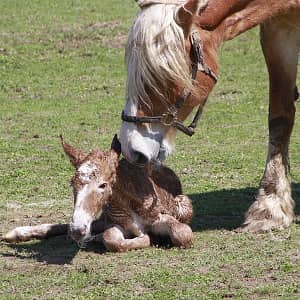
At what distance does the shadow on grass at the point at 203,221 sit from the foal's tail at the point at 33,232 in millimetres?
43

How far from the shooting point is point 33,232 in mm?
6668

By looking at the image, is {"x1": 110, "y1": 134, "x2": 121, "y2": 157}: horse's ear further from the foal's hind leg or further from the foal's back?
the foal's hind leg

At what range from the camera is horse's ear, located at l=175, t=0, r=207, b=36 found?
595cm

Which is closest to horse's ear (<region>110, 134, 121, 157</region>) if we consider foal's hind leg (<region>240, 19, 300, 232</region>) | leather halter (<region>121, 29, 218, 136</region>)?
leather halter (<region>121, 29, 218, 136</region>)

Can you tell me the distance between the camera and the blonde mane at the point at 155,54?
19.3ft

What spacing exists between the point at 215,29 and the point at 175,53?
1.60 feet

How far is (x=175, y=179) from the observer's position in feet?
22.1

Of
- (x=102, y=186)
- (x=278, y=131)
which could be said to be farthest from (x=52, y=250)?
(x=278, y=131)

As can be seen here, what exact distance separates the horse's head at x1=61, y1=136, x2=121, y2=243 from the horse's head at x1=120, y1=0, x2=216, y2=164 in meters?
Answer: 0.16

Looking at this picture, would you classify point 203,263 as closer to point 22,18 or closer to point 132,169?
point 132,169

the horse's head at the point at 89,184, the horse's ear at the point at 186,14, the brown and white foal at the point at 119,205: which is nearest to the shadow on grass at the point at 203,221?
the brown and white foal at the point at 119,205

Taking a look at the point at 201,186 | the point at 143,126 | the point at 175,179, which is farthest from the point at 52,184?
the point at 143,126

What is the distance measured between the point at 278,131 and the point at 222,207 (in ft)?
2.43

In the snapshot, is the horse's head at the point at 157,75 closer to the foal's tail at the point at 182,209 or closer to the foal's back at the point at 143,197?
the foal's back at the point at 143,197
